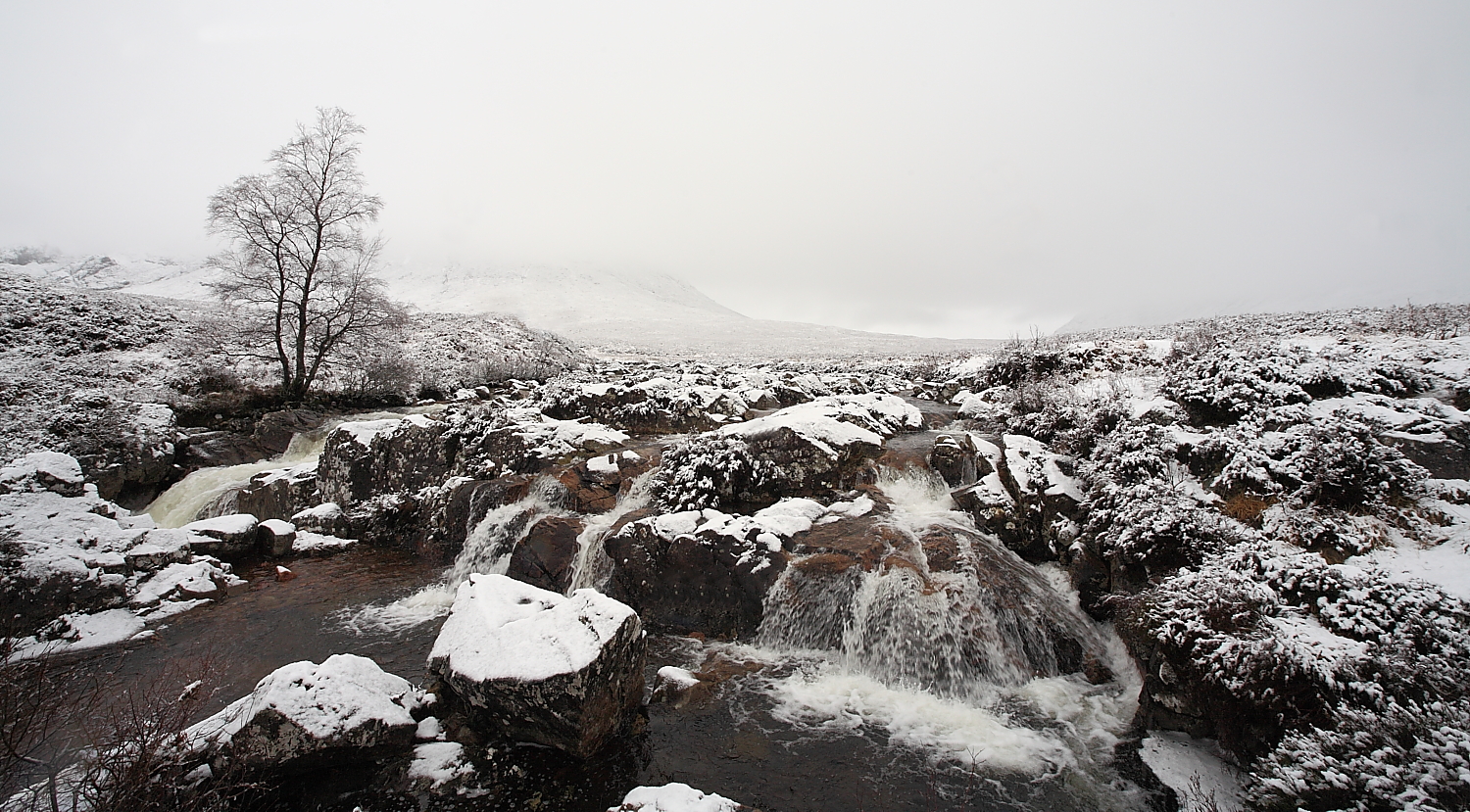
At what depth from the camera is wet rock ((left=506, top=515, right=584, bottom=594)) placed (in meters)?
11.0

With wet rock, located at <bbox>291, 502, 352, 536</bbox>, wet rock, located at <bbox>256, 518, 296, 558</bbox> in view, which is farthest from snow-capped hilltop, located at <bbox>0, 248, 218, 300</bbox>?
wet rock, located at <bbox>256, 518, 296, 558</bbox>

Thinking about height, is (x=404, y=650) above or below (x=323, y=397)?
below

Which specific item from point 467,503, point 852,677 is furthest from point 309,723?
point 467,503

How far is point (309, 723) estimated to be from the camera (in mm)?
5754

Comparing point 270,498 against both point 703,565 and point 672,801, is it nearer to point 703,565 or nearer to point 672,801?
point 703,565

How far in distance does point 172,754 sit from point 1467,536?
13.5 metres

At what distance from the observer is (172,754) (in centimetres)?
479

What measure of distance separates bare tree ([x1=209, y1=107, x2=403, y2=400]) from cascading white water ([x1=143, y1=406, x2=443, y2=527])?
3328 millimetres

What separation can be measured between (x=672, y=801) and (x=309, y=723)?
4.04m

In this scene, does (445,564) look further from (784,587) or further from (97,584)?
(784,587)

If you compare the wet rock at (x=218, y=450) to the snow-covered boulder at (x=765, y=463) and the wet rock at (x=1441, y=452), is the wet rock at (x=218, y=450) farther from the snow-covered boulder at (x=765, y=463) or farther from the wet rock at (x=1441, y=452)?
the wet rock at (x=1441, y=452)

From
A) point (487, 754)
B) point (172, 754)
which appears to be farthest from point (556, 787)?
point (172, 754)

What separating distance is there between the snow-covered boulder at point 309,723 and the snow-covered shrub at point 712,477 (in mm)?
6654

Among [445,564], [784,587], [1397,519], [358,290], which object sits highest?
[358,290]
